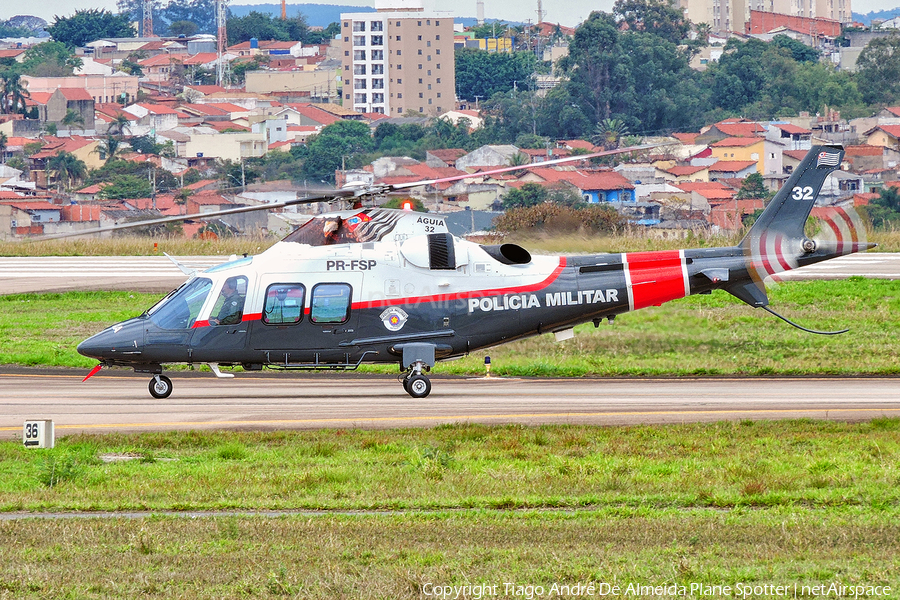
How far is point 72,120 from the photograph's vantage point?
17175 cm

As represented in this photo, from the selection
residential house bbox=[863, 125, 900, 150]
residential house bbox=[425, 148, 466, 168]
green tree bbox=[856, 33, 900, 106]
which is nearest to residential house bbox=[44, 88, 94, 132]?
residential house bbox=[425, 148, 466, 168]

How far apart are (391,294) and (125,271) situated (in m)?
24.5

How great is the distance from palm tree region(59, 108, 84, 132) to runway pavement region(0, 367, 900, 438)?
15695 centimetres

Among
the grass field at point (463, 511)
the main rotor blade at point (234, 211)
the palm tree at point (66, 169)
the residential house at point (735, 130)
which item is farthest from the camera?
the palm tree at point (66, 169)

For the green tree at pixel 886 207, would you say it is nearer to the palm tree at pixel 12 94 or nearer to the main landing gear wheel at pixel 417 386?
the main landing gear wheel at pixel 417 386

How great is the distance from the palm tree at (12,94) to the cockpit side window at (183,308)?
17538 centimetres

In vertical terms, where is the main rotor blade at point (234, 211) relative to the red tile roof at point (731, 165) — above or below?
below

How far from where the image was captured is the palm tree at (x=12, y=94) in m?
185

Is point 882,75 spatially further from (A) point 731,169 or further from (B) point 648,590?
(B) point 648,590

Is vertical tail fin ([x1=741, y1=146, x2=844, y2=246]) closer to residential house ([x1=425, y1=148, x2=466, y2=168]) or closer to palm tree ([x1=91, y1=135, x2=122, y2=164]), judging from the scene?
residential house ([x1=425, y1=148, x2=466, y2=168])

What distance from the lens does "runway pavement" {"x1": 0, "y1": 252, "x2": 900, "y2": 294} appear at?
1455 inches

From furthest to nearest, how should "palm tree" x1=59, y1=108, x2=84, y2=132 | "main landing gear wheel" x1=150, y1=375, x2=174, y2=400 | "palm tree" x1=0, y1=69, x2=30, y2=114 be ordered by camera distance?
"palm tree" x1=0, y1=69, x2=30, y2=114 < "palm tree" x1=59, y1=108, x2=84, y2=132 < "main landing gear wheel" x1=150, y1=375, x2=174, y2=400

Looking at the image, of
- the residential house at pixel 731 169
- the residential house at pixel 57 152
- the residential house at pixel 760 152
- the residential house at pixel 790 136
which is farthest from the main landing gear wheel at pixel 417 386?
the residential house at pixel 57 152

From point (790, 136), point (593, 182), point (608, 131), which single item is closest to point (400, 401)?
point (593, 182)
